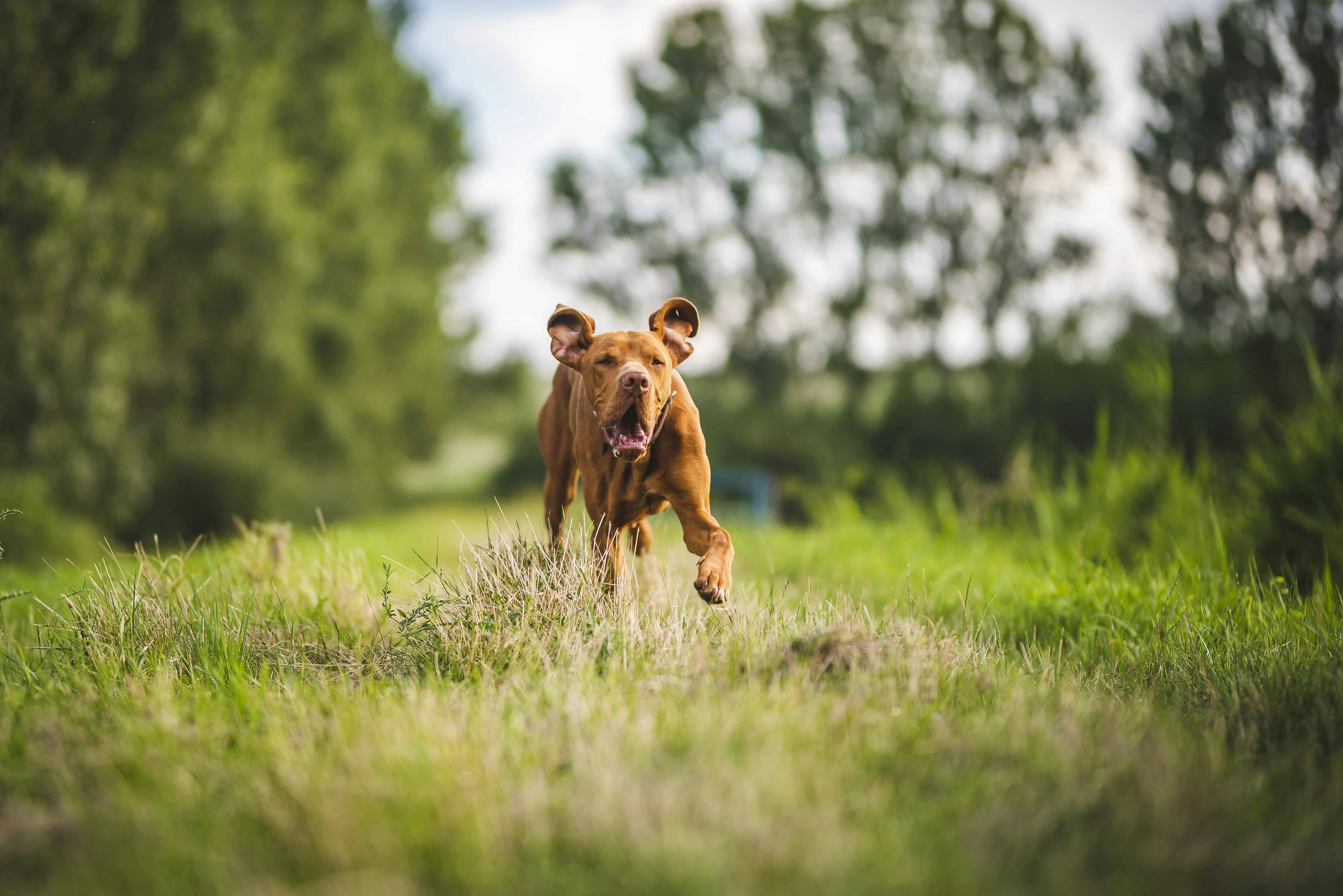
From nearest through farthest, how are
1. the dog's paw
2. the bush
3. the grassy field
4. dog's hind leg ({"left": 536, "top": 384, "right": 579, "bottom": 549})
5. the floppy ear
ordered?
the grassy field
the dog's paw
the floppy ear
dog's hind leg ({"left": 536, "top": 384, "right": 579, "bottom": 549})
the bush

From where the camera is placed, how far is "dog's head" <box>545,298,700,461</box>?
3098 millimetres

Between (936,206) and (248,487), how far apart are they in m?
15.5

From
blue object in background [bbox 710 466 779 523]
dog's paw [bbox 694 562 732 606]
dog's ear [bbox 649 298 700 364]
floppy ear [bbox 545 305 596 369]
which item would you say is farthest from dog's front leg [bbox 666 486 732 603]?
blue object in background [bbox 710 466 779 523]

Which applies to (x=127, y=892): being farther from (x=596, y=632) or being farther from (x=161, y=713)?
(x=596, y=632)

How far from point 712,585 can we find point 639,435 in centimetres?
64

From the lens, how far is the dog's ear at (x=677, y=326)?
11.9 ft

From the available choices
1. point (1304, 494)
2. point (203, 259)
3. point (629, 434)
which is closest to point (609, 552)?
point (629, 434)

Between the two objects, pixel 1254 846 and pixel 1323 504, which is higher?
pixel 1323 504

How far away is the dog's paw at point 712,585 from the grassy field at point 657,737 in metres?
0.21

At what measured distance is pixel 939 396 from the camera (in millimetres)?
16328

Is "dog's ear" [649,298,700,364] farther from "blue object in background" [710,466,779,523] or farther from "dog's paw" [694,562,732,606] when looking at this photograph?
"blue object in background" [710,466,779,523]

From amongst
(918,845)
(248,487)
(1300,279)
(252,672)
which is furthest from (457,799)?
(1300,279)

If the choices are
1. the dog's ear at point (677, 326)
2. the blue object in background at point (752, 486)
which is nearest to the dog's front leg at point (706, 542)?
the dog's ear at point (677, 326)

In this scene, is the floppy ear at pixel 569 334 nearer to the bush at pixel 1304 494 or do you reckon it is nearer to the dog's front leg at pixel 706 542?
the dog's front leg at pixel 706 542
